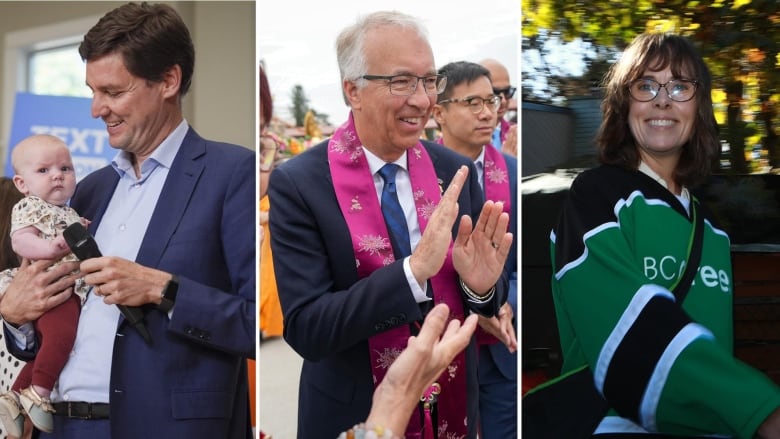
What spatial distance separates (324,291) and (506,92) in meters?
1.05

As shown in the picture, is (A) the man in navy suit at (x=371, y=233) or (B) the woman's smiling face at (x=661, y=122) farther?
(B) the woman's smiling face at (x=661, y=122)

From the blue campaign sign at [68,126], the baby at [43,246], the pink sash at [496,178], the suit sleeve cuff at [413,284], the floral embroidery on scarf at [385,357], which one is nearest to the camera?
the suit sleeve cuff at [413,284]

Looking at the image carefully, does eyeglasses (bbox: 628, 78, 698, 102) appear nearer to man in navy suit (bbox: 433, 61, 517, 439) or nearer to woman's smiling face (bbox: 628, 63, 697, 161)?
woman's smiling face (bbox: 628, 63, 697, 161)

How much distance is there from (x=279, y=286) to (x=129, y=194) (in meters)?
0.82

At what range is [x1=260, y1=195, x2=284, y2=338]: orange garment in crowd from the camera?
3402mm

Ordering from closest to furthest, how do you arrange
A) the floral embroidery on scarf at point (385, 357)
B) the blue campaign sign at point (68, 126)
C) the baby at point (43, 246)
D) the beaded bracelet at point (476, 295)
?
1. the beaded bracelet at point (476, 295)
2. the floral embroidery on scarf at point (385, 357)
3. the baby at point (43, 246)
4. the blue campaign sign at point (68, 126)

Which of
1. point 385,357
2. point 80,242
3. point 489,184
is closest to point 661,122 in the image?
point 489,184

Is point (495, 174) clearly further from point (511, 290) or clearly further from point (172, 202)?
point (172, 202)

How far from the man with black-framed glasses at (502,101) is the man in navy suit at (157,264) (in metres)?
0.97

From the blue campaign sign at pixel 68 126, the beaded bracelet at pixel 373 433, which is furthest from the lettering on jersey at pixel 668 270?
the blue campaign sign at pixel 68 126

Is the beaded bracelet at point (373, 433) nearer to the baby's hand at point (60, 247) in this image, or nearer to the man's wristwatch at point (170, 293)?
the man's wristwatch at point (170, 293)

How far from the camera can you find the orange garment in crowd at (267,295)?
3402 millimetres

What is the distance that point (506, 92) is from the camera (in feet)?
11.0

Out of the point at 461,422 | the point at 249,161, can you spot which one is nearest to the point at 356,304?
the point at 461,422
